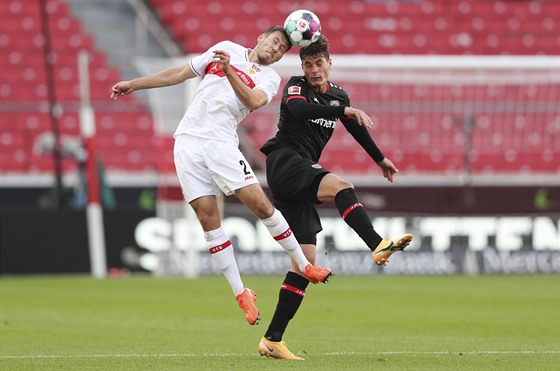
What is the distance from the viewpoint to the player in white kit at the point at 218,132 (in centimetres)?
819

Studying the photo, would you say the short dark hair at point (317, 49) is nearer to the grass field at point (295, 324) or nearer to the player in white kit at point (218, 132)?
the player in white kit at point (218, 132)

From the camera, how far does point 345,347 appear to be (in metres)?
9.02

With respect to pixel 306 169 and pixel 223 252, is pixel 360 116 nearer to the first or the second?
pixel 306 169

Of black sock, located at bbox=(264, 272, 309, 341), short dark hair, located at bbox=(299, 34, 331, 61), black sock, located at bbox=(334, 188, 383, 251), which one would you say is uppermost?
short dark hair, located at bbox=(299, 34, 331, 61)

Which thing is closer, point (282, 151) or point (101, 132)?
point (282, 151)

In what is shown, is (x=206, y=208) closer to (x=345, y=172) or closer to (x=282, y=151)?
(x=282, y=151)

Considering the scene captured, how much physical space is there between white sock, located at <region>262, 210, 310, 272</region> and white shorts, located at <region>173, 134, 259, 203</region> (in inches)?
16.0

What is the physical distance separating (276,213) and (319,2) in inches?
722

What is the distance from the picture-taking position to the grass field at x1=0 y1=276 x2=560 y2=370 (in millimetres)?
7801

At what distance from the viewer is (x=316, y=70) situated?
26.6ft

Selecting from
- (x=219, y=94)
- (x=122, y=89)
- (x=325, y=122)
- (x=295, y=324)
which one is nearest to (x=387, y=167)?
(x=325, y=122)

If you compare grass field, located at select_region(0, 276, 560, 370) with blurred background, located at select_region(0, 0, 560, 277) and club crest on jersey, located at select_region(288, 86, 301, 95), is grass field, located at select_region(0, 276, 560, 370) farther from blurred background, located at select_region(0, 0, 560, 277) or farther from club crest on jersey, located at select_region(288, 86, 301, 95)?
club crest on jersey, located at select_region(288, 86, 301, 95)

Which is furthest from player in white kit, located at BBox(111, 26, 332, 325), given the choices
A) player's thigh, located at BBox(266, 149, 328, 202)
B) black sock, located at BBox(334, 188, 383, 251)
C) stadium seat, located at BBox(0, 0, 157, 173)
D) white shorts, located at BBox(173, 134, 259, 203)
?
stadium seat, located at BBox(0, 0, 157, 173)

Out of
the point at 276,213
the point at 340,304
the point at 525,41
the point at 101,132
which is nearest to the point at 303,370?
the point at 276,213
